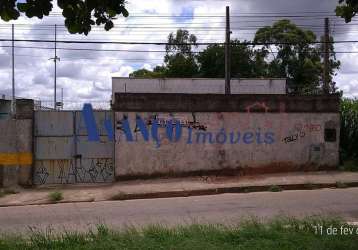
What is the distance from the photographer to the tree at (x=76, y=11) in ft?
13.6

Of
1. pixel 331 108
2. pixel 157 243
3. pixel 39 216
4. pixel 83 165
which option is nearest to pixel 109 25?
pixel 157 243

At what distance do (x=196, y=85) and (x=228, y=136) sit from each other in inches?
1009

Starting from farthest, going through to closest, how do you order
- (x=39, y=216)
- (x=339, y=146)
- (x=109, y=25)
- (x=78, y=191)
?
(x=339, y=146), (x=78, y=191), (x=39, y=216), (x=109, y=25)

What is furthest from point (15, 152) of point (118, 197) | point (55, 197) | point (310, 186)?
point (310, 186)

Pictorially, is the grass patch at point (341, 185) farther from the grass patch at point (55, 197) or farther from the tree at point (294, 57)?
the tree at point (294, 57)

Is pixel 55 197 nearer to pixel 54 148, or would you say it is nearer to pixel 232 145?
pixel 54 148

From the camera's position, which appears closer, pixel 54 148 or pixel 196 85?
pixel 54 148

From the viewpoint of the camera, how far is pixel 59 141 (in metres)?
17.2

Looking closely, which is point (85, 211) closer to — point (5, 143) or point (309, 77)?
point (5, 143)

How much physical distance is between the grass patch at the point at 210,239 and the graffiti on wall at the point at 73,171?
9486 mm

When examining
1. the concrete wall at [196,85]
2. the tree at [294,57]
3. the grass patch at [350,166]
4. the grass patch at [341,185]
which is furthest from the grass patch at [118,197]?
the tree at [294,57]

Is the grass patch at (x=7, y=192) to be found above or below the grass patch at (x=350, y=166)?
below

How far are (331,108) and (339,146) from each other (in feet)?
5.20

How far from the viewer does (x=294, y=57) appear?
56.8 meters
